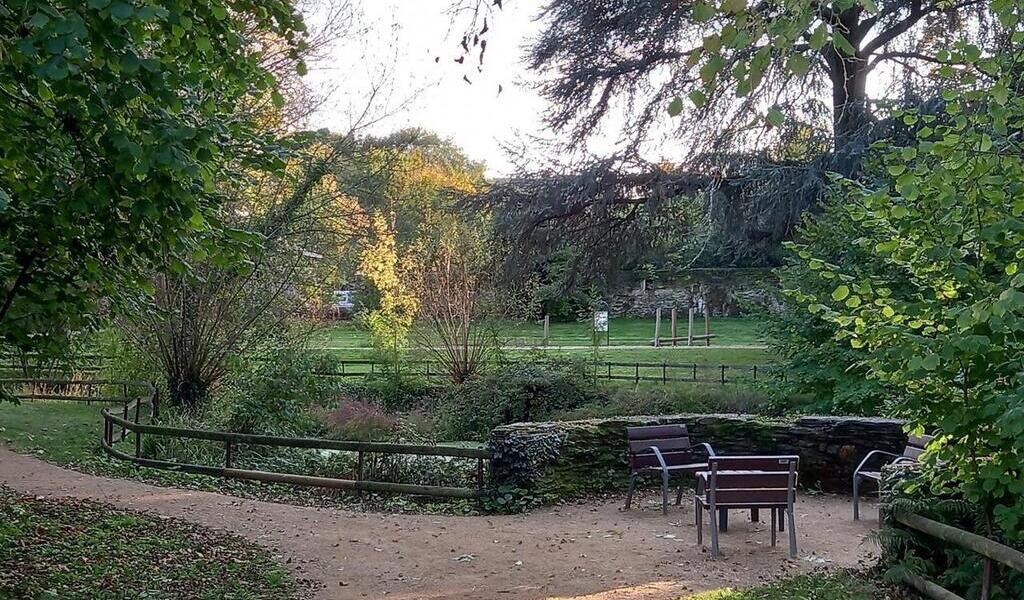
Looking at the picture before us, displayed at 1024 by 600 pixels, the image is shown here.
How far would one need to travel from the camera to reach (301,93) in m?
17.0

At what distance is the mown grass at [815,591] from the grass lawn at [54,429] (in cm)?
1200

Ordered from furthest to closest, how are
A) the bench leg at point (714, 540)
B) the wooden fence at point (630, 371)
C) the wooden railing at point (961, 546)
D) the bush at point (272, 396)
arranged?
1. the wooden fence at point (630, 371)
2. the bush at point (272, 396)
3. the bench leg at point (714, 540)
4. the wooden railing at point (961, 546)

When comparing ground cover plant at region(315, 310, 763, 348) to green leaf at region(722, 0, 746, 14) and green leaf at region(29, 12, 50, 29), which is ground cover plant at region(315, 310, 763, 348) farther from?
green leaf at region(722, 0, 746, 14)

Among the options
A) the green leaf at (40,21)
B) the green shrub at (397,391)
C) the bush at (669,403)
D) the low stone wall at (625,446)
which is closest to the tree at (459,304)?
the green shrub at (397,391)

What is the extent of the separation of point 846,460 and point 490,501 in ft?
15.4

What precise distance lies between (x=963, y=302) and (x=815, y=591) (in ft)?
8.38

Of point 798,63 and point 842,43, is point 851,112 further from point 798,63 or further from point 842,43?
point 798,63

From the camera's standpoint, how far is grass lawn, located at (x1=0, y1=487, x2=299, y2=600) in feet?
21.3

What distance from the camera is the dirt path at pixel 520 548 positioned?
6.91 m

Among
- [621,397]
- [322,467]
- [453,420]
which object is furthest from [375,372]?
[322,467]

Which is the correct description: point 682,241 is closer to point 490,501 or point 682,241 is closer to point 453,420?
point 453,420

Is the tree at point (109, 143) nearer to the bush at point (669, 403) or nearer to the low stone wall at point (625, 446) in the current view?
the low stone wall at point (625, 446)

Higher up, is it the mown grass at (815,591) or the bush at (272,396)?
the bush at (272,396)

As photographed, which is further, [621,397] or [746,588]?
[621,397]
